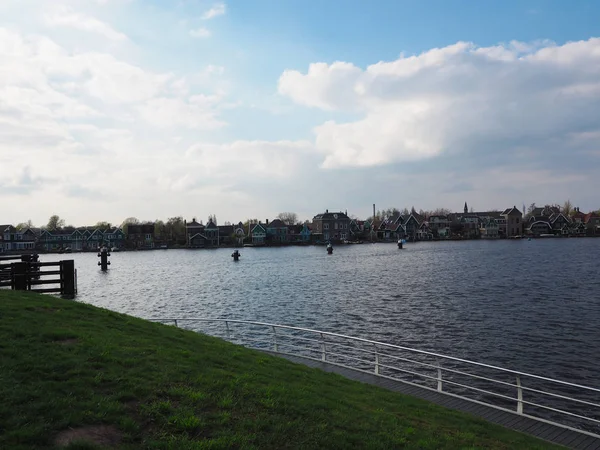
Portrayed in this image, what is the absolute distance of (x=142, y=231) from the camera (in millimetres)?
194625

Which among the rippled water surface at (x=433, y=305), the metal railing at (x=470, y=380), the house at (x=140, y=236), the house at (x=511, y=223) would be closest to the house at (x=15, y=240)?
the house at (x=140, y=236)

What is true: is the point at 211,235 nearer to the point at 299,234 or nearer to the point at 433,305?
the point at 299,234

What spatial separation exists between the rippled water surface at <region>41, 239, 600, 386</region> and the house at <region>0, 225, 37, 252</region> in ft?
343

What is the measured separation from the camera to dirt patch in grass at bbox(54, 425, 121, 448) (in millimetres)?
5852

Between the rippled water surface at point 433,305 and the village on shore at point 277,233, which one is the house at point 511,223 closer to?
the village on shore at point 277,233

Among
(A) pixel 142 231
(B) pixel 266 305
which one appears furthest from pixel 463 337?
(A) pixel 142 231

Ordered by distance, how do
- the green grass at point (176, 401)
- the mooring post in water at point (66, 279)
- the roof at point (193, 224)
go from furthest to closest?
1. the roof at point (193, 224)
2. the mooring post in water at point (66, 279)
3. the green grass at point (176, 401)

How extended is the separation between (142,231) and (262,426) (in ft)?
657

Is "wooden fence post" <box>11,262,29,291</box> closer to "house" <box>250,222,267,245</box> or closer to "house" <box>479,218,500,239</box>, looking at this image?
"house" <box>250,222,267,245</box>

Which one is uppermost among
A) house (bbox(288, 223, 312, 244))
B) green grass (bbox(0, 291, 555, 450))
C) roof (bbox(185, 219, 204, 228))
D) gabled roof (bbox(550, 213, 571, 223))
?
roof (bbox(185, 219, 204, 228))

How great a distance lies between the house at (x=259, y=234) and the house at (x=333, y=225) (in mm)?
24505

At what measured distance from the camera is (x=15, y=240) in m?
156

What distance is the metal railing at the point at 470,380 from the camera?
12826 millimetres

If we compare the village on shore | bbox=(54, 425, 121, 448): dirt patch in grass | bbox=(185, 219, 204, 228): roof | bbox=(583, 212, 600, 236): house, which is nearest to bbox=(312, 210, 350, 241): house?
the village on shore
